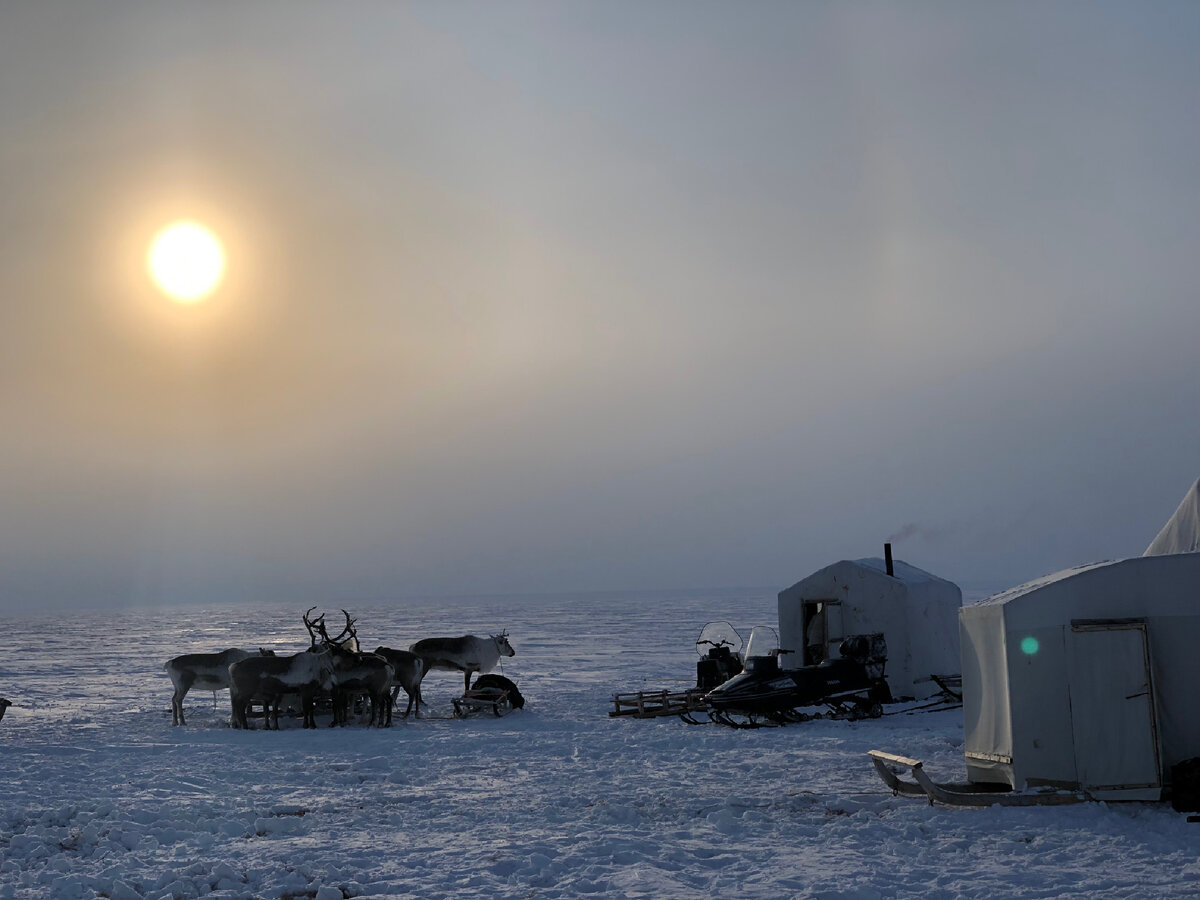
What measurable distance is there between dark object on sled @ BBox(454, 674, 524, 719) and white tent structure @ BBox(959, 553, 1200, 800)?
12.4 metres

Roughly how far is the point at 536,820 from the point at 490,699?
1094 centimetres

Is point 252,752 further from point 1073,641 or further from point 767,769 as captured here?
point 1073,641

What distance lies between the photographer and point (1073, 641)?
39.0ft

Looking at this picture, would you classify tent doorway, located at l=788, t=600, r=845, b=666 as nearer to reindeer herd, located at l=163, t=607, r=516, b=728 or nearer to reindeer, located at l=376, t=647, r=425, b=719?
reindeer, located at l=376, t=647, r=425, b=719

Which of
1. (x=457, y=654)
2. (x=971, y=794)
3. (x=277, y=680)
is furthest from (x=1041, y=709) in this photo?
(x=457, y=654)

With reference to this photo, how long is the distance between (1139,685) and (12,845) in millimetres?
12537

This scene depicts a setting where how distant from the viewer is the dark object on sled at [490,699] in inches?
877

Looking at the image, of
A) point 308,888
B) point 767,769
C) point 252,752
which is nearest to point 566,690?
point 252,752

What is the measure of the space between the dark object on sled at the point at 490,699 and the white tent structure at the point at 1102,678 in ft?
40.8

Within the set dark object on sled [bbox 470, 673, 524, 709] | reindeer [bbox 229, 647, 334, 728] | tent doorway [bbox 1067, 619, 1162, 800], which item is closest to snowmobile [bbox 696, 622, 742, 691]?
dark object on sled [bbox 470, 673, 524, 709]

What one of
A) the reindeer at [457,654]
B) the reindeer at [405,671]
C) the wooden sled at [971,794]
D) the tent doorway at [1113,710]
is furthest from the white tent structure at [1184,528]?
the reindeer at [405,671]

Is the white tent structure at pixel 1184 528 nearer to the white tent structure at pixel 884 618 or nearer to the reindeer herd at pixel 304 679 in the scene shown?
the white tent structure at pixel 884 618

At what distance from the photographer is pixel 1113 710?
11633 millimetres

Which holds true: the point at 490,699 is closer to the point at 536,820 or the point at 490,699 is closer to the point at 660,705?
the point at 660,705
